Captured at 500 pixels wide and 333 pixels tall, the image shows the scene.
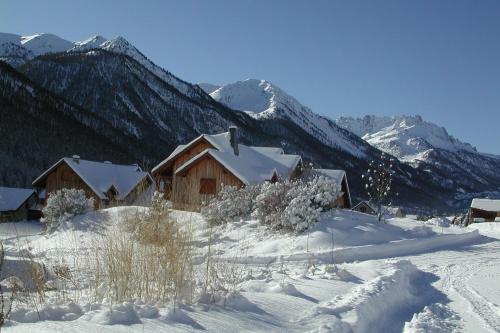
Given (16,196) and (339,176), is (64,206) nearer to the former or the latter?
(339,176)

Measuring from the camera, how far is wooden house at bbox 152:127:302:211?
28.1 m

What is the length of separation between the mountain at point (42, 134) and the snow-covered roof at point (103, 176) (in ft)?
117

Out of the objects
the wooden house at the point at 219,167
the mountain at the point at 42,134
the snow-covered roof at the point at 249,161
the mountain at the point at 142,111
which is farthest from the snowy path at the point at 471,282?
the mountain at the point at 142,111

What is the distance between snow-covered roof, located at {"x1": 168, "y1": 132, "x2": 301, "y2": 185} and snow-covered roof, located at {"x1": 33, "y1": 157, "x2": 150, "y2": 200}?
9.09 meters

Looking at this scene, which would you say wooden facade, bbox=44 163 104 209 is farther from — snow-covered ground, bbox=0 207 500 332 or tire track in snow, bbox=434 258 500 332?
tire track in snow, bbox=434 258 500 332

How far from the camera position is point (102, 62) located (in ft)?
519

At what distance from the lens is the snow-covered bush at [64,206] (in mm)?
24734

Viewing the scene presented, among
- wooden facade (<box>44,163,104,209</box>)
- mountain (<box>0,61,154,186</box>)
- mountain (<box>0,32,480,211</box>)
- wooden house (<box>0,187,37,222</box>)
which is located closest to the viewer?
wooden facade (<box>44,163,104,209</box>)

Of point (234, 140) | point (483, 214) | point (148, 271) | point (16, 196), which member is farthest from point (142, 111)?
point (148, 271)

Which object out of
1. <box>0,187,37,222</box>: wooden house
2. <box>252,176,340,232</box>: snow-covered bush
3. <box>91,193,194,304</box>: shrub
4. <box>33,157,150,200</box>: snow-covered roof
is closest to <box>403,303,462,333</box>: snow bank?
<box>91,193,194,304</box>: shrub

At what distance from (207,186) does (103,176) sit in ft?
57.9

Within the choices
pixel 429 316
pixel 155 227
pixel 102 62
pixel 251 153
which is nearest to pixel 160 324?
pixel 155 227

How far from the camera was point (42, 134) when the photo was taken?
304 feet

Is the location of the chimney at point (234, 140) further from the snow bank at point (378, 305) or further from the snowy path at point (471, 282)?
the snow bank at point (378, 305)
